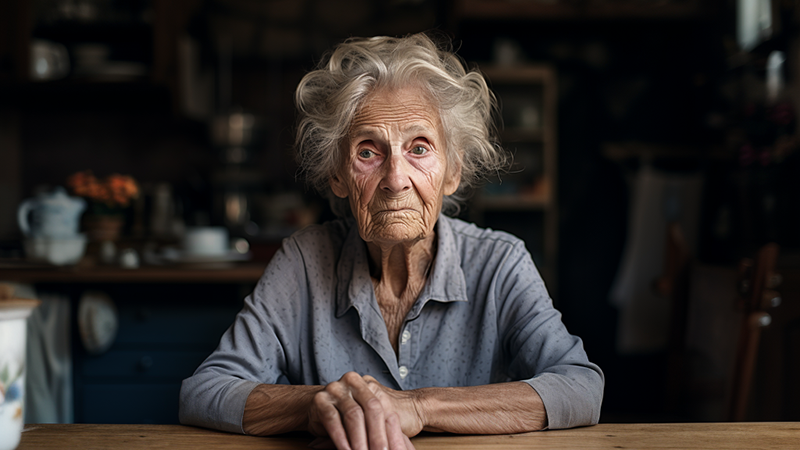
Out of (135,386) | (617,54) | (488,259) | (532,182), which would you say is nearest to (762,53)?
(617,54)

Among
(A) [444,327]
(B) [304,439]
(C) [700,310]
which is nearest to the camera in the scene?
(B) [304,439]

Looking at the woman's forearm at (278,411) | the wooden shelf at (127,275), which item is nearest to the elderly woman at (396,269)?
the woman's forearm at (278,411)

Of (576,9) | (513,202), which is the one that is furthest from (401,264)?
(576,9)

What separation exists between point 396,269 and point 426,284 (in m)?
0.10

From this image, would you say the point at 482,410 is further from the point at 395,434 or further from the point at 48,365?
the point at 48,365

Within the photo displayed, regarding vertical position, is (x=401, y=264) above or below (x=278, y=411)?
above

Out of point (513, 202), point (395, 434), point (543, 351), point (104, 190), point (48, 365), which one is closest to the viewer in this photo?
point (395, 434)

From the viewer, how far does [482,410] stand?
0.88 metres

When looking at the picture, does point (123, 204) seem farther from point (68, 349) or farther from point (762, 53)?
point (762, 53)

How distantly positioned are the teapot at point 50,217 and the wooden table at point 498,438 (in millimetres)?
1802

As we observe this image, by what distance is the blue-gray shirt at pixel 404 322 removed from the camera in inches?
45.3

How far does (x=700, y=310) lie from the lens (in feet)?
8.78

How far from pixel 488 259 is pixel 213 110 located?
10.5 feet

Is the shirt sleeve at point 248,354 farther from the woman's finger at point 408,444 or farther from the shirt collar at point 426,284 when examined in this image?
the woman's finger at point 408,444
